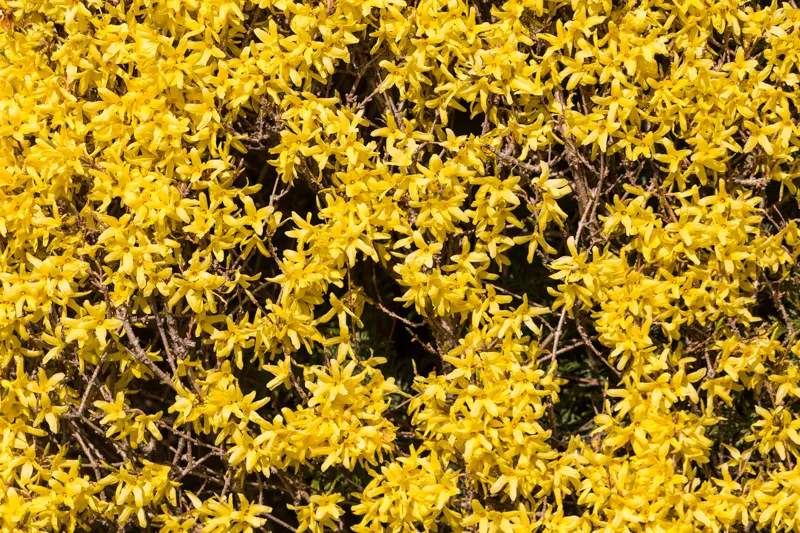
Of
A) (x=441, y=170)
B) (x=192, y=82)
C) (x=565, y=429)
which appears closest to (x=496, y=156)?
(x=441, y=170)

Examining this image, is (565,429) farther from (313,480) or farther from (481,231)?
(481,231)

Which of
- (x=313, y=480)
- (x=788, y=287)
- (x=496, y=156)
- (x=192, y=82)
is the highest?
(x=192, y=82)

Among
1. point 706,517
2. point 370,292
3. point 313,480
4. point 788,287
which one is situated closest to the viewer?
point 706,517

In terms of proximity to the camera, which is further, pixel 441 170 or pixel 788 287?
pixel 788 287

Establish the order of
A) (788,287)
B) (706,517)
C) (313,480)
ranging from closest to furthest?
(706,517), (788,287), (313,480)

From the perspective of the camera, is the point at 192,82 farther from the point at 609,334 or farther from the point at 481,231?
the point at 609,334

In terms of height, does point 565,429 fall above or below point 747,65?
below

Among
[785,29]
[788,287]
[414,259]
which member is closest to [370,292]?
[414,259]
